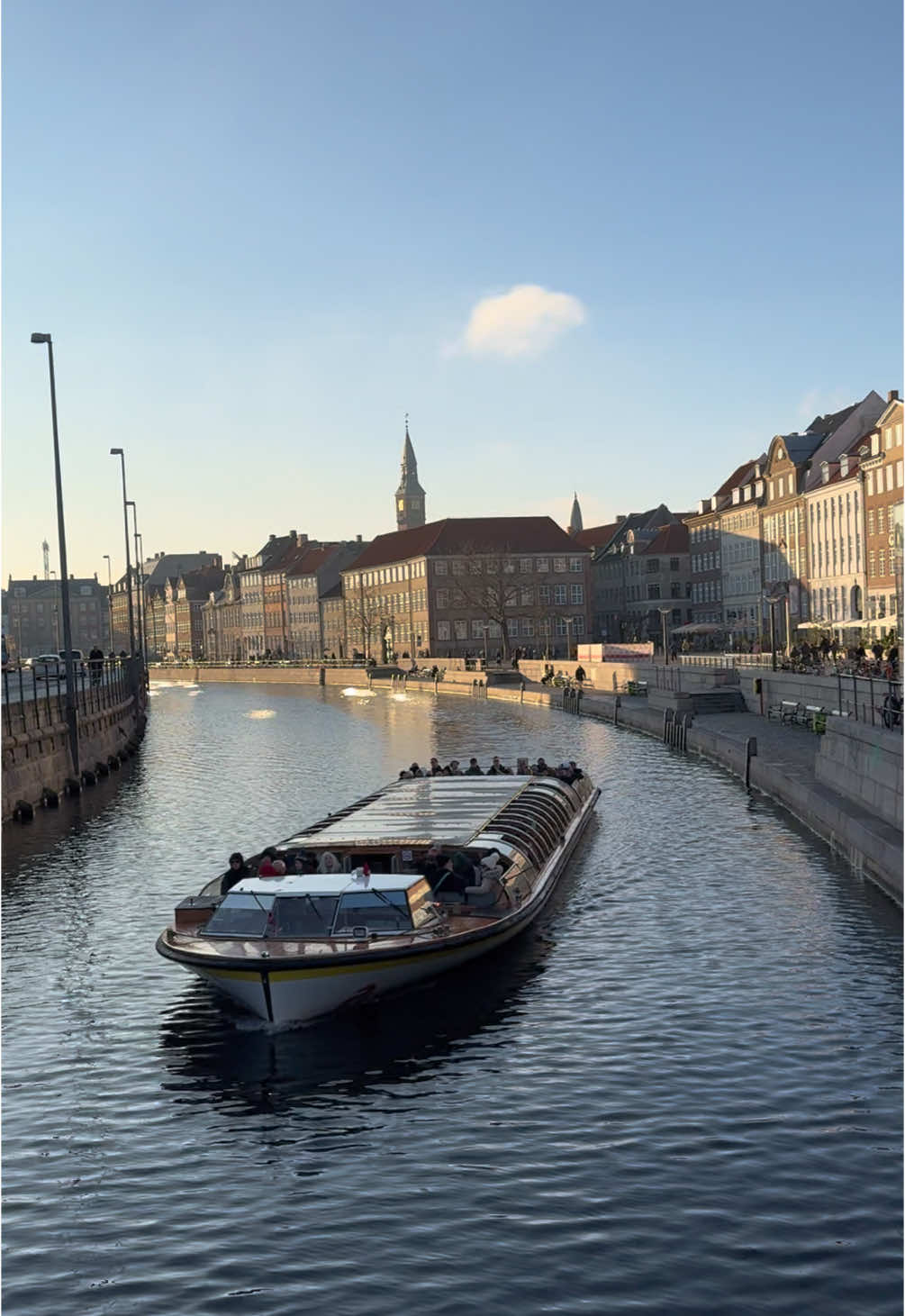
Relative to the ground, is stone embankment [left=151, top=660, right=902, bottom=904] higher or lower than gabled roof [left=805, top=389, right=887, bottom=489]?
lower

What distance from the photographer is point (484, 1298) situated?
48.2 ft

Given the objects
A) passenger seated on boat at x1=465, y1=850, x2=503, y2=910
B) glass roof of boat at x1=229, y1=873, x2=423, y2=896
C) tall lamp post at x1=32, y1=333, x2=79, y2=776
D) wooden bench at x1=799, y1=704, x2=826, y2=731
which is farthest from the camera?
wooden bench at x1=799, y1=704, x2=826, y2=731

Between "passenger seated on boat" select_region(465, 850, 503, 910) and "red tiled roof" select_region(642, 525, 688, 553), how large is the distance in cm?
15076

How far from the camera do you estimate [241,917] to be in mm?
25438

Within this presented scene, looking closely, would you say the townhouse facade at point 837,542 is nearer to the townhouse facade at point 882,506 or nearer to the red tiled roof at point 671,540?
the townhouse facade at point 882,506

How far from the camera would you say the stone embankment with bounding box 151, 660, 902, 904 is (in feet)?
118

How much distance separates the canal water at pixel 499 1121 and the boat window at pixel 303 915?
1471mm

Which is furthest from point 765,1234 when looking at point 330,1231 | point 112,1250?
point 112,1250

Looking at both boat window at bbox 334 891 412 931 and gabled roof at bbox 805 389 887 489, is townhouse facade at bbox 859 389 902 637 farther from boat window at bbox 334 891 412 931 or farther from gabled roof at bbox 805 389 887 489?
boat window at bbox 334 891 412 931

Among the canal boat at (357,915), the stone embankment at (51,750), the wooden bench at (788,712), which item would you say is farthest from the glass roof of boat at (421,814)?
the wooden bench at (788,712)

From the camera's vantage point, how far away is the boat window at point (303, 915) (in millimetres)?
25000

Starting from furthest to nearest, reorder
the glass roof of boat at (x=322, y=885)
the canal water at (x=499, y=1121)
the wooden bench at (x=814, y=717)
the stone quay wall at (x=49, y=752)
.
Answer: the wooden bench at (x=814, y=717) < the stone quay wall at (x=49, y=752) < the glass roof of boat at (x=322, y=885) < the canal water at (x=499, y=1121)

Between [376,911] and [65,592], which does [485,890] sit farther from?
[65,592]

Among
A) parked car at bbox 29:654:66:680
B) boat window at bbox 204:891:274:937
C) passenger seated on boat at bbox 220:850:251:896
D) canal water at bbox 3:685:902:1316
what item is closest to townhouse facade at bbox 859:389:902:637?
parked car at bbox 29:654:66:680
